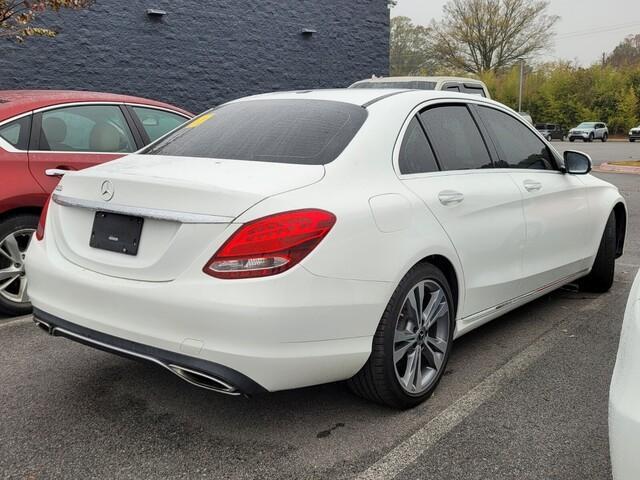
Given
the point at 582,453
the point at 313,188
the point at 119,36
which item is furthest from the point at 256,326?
the point at 119,36

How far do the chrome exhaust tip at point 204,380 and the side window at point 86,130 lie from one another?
2821 millimetres

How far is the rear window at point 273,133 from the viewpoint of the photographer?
119 inches

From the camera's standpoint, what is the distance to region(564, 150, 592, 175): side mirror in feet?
14.9

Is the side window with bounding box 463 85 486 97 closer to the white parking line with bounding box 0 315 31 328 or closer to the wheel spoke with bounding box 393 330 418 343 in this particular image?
the white parking line with bounding box 0 315 31 328

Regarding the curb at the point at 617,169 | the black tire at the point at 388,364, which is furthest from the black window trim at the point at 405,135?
the curb at the point at 617,169

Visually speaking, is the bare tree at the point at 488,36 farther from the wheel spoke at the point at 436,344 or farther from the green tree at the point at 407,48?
the wheel spoke at the point at 436,344

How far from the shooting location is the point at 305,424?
298 centimetres

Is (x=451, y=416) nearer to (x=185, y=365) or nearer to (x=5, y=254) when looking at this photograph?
(x=185, y=365)

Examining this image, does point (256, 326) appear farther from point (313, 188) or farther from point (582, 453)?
point (582, 453)

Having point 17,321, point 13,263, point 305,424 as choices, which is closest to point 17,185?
point 13,263

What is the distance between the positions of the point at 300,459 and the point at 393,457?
0.39 meters

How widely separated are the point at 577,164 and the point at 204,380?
325 centimetres

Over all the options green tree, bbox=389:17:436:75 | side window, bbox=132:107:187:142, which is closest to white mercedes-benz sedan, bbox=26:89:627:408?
side window, bbox=132:107:187:142

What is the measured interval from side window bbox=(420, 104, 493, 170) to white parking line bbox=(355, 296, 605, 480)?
1181mm
